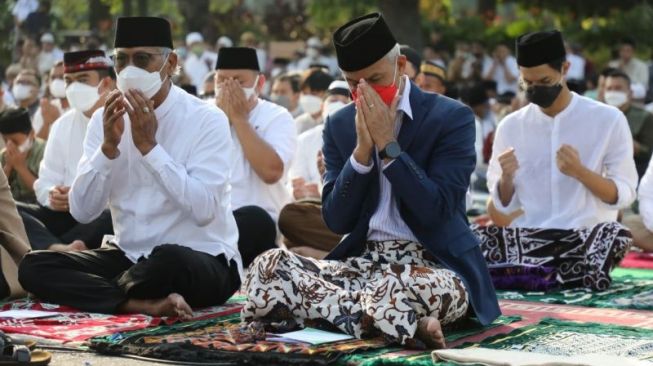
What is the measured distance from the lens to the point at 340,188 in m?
5.86

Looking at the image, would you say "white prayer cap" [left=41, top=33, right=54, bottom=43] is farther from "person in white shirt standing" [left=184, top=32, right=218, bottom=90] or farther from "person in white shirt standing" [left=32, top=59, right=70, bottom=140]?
"person in white shirt standing" [left=32, top=59, right=70, bottom=140]

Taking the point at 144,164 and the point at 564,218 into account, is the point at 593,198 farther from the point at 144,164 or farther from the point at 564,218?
the point at 144,164

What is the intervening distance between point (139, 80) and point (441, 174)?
171cm

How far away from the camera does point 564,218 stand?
820 cm

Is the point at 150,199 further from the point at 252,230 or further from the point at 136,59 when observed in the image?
the point at 252,230

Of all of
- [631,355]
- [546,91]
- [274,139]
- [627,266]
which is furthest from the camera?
[627,266]

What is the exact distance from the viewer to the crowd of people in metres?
5.77

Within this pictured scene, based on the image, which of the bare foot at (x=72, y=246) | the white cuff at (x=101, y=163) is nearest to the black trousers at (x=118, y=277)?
the white cuff at (x=101, y=163)

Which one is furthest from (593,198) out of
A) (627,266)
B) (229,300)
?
(229,300)

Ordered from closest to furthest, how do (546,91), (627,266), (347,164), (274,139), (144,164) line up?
(347,164)
(144,164)
(546,91)
(274,139)
(627,266)

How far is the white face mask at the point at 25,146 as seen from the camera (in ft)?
32.3

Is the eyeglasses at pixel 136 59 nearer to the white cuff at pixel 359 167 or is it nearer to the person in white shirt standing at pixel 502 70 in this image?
the white cuff at pixel 359 167

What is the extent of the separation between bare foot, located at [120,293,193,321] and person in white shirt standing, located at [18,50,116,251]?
5.98ft

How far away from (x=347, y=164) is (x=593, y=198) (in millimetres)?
2833
